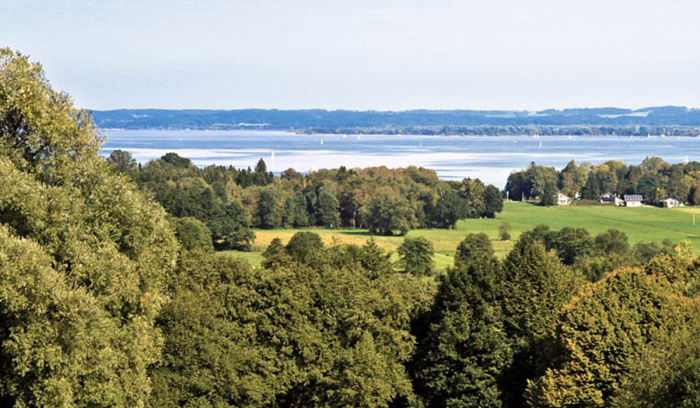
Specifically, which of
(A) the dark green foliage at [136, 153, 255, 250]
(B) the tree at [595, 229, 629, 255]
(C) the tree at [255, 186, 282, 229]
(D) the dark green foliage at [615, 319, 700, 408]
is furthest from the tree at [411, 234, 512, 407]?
(C) the tree at [255, 186, 282, 229]

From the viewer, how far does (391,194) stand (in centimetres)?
9081

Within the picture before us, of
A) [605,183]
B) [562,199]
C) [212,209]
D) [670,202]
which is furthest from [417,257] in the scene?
[605,183]

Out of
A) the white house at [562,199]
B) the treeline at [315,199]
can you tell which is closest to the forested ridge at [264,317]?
the treeline at [315,199]

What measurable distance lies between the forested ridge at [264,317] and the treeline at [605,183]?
293 feet

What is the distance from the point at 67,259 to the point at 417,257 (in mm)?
42774

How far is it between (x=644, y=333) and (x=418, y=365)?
19.6 ft

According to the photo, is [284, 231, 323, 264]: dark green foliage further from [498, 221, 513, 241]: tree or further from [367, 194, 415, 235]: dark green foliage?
[498, 221, 513, 241]: tree

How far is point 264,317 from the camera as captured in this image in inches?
995

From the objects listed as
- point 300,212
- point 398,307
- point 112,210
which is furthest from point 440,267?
point 112,210

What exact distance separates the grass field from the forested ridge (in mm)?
36010

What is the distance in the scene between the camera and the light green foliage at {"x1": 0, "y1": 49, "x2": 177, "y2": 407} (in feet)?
54.3

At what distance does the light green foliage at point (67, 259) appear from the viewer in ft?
54.3

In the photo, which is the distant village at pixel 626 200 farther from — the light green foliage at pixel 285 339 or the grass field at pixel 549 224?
the light green foliage at pixel 285 339

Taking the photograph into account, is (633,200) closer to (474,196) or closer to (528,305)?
(474,196)
